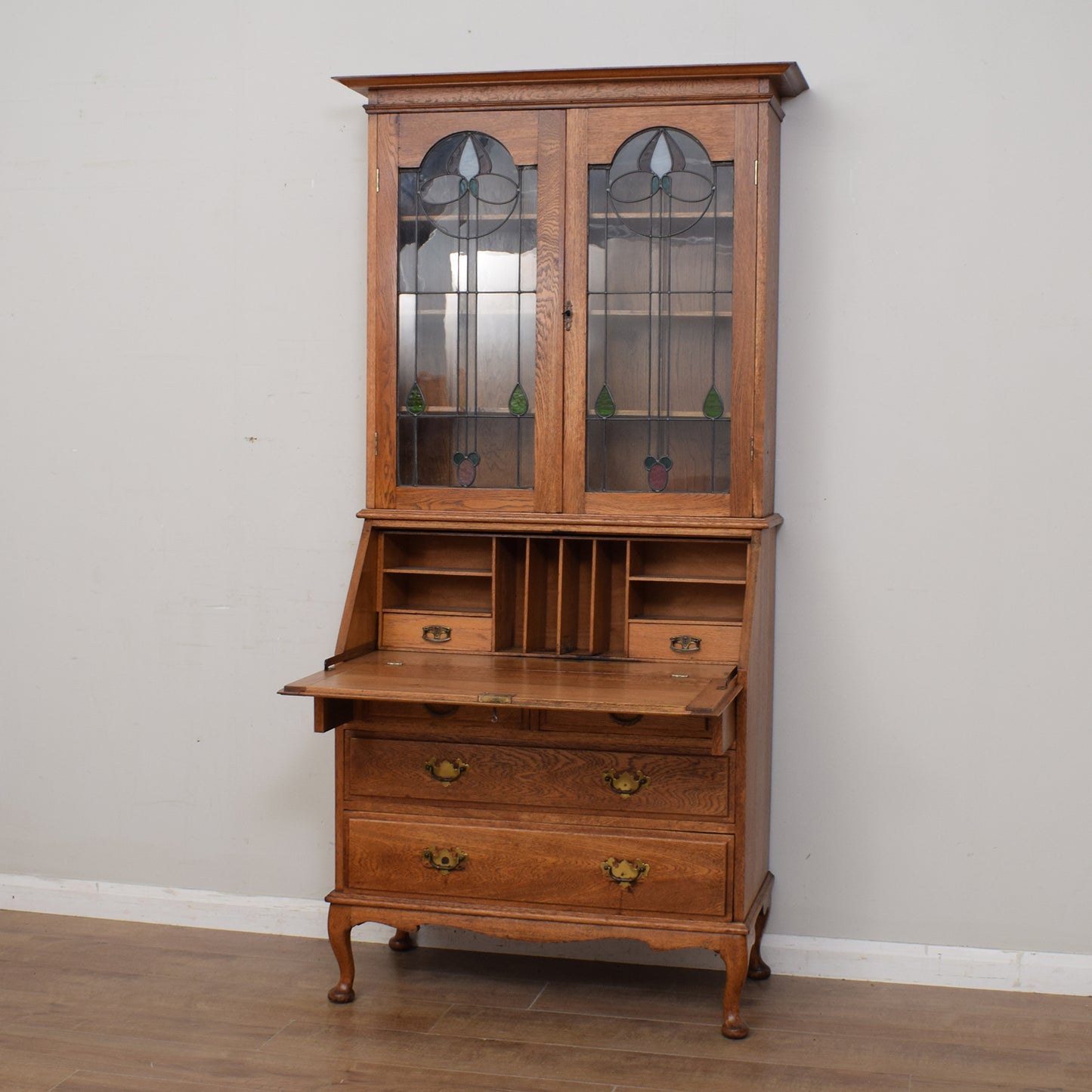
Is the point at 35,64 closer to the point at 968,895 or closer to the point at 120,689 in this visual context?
the point at 120,689

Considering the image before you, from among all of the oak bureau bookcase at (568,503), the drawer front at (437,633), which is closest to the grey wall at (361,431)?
the oak bureau bookcase at (568,503)

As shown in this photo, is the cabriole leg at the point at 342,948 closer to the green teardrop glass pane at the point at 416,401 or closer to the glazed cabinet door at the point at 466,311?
the glazed cabinet door at the point at 466,311

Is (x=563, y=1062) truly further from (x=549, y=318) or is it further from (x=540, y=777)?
(x=549, y=318)

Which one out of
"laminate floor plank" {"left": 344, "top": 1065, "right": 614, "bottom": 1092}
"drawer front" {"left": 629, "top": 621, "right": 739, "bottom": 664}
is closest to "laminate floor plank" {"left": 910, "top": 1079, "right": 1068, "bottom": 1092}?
"laminate floor plank" {"left": 344, "top": 1065, "right": 614, "bottom": 1092}

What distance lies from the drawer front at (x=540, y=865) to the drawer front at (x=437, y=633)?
0.44 metres

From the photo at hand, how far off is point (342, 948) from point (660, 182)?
195 centimetres

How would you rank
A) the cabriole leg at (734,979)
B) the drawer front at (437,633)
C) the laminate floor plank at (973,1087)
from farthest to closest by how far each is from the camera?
the drawer front at (437,633) < the cabriole leg at (734,979) < the laminate floor plank at (973,1087)

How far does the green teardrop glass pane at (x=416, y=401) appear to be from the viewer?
327 centimetres

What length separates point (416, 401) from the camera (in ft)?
10.7

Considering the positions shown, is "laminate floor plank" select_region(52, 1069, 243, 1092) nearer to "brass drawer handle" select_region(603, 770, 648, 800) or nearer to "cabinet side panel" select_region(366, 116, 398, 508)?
"brass drawer handle" select_region(603, 770, 648, 800)

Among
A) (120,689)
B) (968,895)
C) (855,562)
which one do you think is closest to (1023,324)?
(855,562)

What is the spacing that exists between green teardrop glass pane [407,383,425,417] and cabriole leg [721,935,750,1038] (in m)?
1.44

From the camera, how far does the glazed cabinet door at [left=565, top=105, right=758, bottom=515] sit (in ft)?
10.1

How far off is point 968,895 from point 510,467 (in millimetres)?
1538
